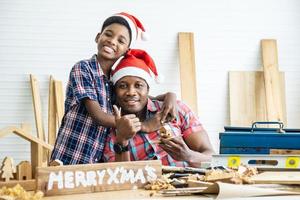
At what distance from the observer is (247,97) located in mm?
3818

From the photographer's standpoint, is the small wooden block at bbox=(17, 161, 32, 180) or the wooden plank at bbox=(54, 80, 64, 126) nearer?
the small wooden block at bbox=(17, 161, 32, 180)

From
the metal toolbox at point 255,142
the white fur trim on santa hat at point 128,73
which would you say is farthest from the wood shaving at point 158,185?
the white fur trim on santa hat at point 128,73

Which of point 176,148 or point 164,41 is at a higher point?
point 164,41

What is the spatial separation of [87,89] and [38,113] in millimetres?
1640

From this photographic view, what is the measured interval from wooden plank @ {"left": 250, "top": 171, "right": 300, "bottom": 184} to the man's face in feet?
2.49

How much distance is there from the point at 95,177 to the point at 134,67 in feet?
3.08

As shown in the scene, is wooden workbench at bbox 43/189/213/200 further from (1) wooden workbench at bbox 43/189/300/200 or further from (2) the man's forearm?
(2) the man's forearm

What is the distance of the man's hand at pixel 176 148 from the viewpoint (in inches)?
80.4

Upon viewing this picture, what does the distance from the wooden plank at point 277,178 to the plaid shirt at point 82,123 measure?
2.49 feet

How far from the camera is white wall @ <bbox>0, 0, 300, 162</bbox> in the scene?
3645 millimetres

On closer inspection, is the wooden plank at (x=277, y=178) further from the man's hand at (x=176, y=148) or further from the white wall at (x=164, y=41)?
the white wall at (x=164, y=41)

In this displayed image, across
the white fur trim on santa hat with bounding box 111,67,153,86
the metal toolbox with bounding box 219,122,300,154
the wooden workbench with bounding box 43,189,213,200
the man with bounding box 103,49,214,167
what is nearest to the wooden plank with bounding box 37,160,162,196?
the wooden workbench with bounding box 43,189,213,200

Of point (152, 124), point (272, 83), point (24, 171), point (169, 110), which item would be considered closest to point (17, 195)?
point (24, 171)

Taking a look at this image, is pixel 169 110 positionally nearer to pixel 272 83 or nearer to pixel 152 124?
pixel 152 124
